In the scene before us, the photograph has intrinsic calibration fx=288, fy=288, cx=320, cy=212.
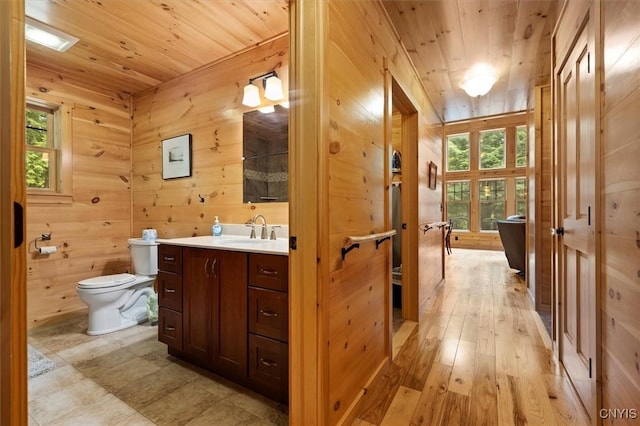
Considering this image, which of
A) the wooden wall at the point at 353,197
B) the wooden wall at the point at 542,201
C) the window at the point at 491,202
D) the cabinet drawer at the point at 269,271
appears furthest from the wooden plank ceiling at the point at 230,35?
the window at the point at 491,202

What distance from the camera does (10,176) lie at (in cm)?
52

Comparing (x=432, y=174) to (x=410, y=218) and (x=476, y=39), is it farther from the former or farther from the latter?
(x=476, y=39)

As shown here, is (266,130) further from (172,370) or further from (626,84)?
(626,84)

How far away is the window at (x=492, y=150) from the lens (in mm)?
7191

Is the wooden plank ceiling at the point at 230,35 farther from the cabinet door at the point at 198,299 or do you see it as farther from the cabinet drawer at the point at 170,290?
the cabinet drawer at the point at 170,290

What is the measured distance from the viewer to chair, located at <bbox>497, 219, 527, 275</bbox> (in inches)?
172

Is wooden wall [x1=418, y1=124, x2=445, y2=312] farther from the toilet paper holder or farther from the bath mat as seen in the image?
the toilet paper holder

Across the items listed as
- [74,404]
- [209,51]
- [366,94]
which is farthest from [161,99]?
[74,404]

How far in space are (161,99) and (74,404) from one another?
291cm

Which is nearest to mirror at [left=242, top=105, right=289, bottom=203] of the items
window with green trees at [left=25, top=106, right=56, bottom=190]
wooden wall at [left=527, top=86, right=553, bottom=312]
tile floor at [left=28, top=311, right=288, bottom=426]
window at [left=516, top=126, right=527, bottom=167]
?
tile floor at [left=28, top=311, right=288, bottom=426]

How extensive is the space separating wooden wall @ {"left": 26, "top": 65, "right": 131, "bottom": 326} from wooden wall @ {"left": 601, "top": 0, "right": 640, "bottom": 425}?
13.7 feet

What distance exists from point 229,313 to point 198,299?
1.02 feet

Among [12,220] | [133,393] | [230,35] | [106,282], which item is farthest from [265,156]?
[12,220]

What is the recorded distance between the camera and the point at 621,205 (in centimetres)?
106
